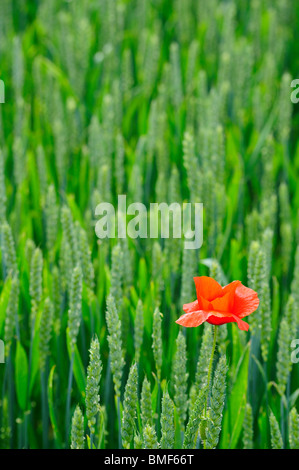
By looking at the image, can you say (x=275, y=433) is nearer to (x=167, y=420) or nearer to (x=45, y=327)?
(x=167, y=420)

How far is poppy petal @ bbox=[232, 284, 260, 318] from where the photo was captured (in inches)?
23.1

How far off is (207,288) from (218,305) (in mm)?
22

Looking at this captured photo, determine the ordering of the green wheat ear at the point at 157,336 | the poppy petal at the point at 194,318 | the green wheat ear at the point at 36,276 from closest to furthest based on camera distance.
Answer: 1. the poppy petal at the point at 194,318
2. the green wheat ear at the point at 157,336
3. the green wheat ear at the point at 36,276

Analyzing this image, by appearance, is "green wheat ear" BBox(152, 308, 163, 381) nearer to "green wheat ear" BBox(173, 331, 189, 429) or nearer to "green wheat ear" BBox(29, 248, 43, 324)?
"green wheat ear" BBox(173, 331, 189, 429)

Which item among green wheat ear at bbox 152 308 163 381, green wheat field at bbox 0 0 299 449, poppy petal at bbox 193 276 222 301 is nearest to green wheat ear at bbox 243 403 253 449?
green wheat field at bbox 0 0 299 449

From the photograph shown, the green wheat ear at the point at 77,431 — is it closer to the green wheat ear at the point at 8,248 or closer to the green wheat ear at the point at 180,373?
the green wheat ear at the point at 180,373

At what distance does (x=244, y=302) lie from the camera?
1.96ft

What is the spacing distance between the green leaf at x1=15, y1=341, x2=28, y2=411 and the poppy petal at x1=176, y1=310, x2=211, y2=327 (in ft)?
1.18

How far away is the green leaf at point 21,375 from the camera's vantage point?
86 centimetres

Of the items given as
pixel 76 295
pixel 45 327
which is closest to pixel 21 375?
pixel 45 327

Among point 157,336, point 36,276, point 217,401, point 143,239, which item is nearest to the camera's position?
point 217,401

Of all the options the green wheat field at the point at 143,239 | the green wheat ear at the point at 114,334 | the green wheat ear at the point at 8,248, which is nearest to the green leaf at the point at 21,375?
the green wheat field at the point at 143,239

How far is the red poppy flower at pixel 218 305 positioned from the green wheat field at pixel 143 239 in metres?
0.04
